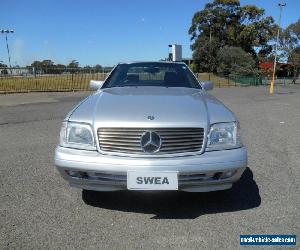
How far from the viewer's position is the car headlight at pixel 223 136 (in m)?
3.50

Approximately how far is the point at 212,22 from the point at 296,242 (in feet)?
201

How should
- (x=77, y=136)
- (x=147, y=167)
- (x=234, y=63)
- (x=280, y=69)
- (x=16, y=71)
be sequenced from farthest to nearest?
(x=280, y=69) < (x=234, y=63) < (x=16, y=71) < (x=77, y=136) < (x=147, y=167)

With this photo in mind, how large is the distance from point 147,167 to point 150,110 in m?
0.62

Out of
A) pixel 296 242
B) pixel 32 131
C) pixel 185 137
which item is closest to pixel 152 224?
pixel 185 137

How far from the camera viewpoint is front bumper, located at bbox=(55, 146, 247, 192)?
329 cm

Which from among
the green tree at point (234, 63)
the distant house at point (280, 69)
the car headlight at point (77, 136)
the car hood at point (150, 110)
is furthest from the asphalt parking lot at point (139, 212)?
the distant house at point (280, 69)

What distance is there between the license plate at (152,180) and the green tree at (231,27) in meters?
56.7

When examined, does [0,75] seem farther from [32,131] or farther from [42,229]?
[42,229]

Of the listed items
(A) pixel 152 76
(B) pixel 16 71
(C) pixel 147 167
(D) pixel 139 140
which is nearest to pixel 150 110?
(D) pixel 139 140

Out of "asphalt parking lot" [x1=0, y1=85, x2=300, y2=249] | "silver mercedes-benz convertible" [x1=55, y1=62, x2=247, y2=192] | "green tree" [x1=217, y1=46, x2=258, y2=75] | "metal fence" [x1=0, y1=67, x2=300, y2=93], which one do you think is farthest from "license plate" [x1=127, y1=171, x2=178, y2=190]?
"green tree" [x1=217, y1=46, x2=258, y2=75]

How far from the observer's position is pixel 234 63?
169 ft

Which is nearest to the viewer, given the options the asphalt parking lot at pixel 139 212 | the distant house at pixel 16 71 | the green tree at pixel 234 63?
the asphalt parking lot at pixel 139 212

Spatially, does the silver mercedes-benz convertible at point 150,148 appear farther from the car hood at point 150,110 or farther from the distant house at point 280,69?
the distant house at point 280,69

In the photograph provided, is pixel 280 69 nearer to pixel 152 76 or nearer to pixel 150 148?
pixel 152 76
